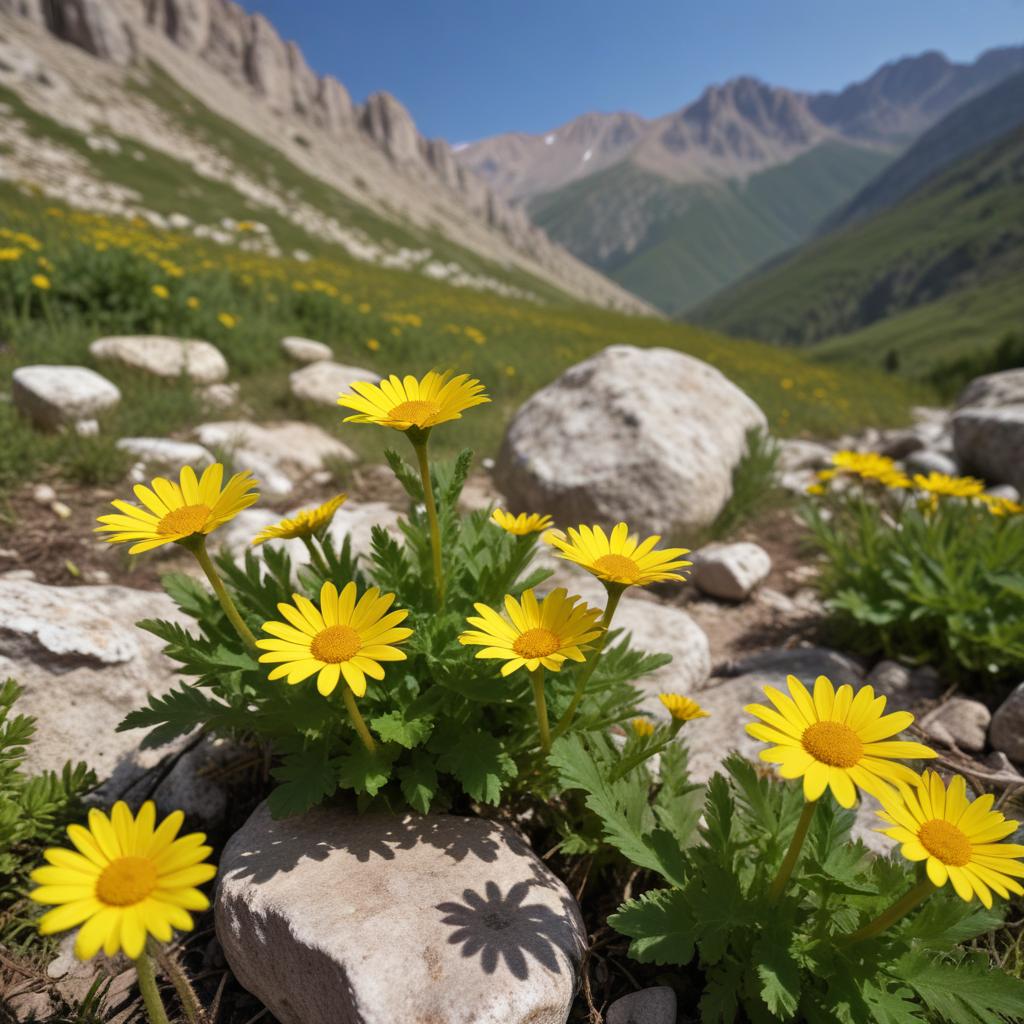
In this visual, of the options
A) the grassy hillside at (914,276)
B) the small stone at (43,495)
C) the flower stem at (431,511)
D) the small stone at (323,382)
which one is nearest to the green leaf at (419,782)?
the flower stem at (431,511)

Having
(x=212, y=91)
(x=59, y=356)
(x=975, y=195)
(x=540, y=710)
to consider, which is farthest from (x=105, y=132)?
(x=975, y=195)

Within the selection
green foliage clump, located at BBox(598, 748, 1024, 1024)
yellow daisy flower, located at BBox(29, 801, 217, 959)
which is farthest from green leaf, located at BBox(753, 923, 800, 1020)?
yellow daisy flower, located at BBox(29, 801, 217, 959)

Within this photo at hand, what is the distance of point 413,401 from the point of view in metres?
1.81

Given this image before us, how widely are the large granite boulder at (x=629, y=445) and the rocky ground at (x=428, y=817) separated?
0.02 m

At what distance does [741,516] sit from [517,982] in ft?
15.2

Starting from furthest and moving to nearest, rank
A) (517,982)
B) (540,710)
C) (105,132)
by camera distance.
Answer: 1. (105,132)
2. (540,710)
3. (517,982)

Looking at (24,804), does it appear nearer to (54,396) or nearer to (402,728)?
(402,728)

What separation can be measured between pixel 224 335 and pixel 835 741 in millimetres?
7840

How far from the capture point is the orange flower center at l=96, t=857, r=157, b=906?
1096 millimetres

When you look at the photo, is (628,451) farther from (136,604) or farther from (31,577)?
(31,577)

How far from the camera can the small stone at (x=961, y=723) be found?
2737 millimetres

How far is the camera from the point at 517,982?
153 centimetres

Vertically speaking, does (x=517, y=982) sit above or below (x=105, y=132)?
below

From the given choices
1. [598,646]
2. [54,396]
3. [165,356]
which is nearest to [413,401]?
[598,646]
